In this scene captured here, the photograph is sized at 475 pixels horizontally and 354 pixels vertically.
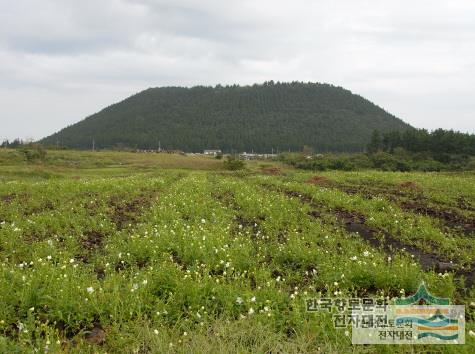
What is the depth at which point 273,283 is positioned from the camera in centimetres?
791

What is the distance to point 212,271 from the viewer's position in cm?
924

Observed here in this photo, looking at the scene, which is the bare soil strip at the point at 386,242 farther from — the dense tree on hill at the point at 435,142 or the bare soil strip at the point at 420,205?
the dense tree on hill at the point at 435,142

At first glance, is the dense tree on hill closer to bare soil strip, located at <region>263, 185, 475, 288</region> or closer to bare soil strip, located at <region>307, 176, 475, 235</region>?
bare soil strip, located at <region>307, 176, 475, 235</region>

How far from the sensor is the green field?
6191mm

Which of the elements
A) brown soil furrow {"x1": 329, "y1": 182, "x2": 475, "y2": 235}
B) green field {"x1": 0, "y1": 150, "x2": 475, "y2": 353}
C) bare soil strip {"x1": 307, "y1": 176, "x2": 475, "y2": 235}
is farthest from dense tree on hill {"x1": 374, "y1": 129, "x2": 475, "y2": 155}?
green field {"x1": 0, "y1": 150, "x2": 475, "y2": 353}

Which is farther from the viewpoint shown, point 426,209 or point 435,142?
point 435,142

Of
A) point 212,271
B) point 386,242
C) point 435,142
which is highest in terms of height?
point 435,142

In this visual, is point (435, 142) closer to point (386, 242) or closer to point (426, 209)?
point (426, 209)

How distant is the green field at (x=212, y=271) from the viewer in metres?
6.19

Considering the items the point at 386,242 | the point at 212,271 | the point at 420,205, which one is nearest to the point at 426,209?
the point at 420,205

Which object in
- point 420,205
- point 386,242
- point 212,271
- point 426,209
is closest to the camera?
point 212,271

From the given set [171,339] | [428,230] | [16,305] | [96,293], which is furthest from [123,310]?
[428,230]

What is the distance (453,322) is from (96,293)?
5.93 meters

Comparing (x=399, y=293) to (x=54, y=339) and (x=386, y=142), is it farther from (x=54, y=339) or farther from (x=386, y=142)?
(x=386, y=142)
